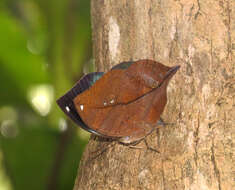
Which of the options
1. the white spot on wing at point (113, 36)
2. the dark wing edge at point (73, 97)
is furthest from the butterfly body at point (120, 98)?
the white spot on wing at point (113, 36)

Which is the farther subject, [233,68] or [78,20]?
[78,20]

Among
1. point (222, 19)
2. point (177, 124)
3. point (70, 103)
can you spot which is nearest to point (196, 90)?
point (177, 124)

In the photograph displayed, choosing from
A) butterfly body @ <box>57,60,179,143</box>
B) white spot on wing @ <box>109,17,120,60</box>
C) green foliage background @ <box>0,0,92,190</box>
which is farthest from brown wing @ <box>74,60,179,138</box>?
green foliage background @ <box>0,0,92,190</box>

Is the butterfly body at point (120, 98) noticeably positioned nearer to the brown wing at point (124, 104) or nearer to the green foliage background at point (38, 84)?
the brown wing at point (124, 104)

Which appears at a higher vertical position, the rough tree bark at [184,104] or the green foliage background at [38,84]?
the rough tree bark at [184,104]

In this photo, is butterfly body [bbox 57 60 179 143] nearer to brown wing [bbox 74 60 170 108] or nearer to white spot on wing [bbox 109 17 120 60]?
brown wing [bbox 74 60 170 108]

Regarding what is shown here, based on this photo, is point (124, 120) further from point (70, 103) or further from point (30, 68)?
point (30, 68)
